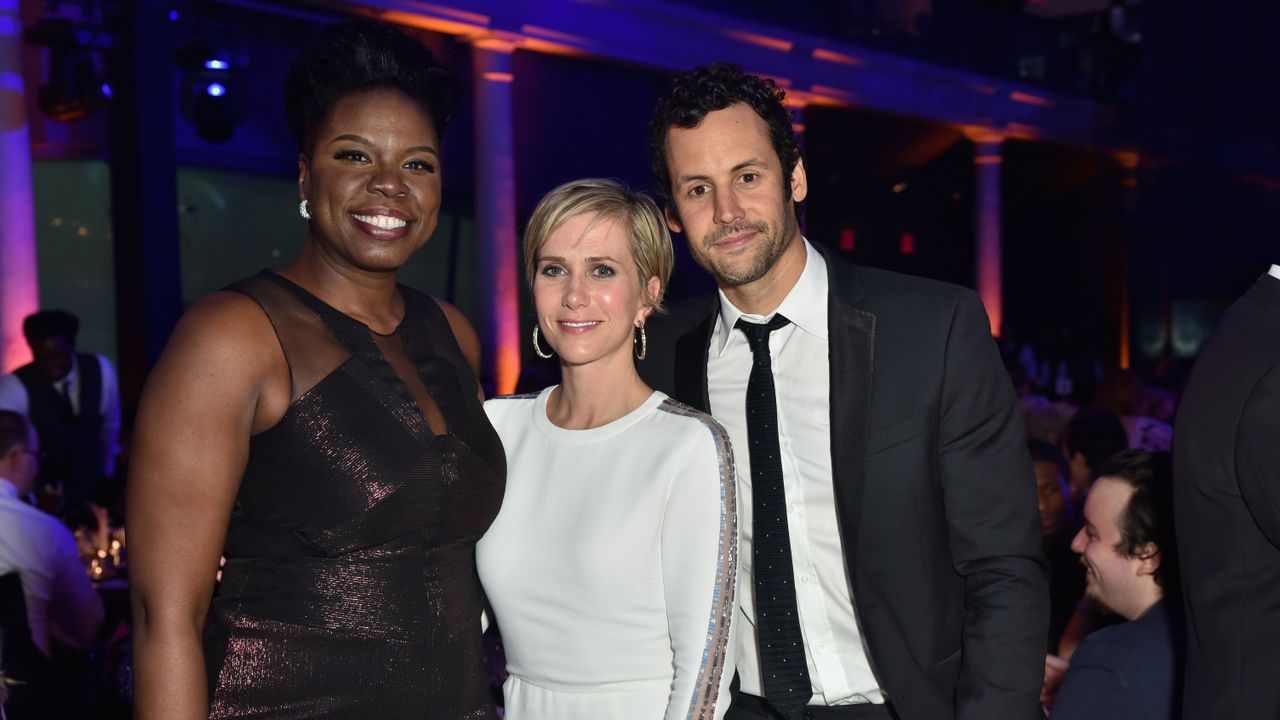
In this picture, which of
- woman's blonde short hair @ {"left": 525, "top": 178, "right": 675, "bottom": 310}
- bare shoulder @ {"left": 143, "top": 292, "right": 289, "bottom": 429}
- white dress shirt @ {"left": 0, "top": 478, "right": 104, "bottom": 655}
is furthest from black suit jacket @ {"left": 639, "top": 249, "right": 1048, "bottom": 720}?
white dress shirt @ {"left": 0, "top": 478, "right": 104, "bottom": 655}

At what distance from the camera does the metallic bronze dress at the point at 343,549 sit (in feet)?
5.43

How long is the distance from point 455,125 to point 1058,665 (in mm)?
8669

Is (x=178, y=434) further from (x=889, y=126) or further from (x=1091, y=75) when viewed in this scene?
(x=1091, y=75)

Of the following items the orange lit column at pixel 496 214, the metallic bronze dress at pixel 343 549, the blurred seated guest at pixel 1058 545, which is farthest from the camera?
the orange lit column at pixel 496 214

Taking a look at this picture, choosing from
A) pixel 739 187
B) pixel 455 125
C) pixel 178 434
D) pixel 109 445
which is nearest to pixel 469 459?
pixel 178 434

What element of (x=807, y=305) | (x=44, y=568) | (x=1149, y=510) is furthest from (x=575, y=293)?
(x=44, y=568)

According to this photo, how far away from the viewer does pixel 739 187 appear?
2.07 m

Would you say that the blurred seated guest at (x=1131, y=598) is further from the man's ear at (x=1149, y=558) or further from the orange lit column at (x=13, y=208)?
the orange lit column at (x=13, y=208)

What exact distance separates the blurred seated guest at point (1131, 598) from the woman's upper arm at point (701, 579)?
102 cm

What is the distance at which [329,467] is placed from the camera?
1.69 meters

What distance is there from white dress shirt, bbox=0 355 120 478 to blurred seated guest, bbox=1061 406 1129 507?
4.63m

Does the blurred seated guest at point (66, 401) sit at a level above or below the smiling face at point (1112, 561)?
below

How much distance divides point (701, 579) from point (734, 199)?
726mm

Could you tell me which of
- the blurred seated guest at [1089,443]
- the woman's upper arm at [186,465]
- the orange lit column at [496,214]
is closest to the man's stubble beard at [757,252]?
the woman's upper arm at [186,465]
